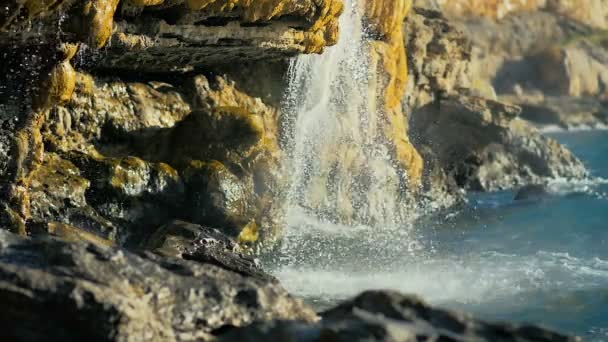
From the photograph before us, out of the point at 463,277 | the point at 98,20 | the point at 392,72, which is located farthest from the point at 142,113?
the point at 392,72

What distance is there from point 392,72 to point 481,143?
5.46m

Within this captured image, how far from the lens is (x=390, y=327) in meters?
5.11

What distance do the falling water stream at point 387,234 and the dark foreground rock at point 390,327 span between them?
7.97 metres

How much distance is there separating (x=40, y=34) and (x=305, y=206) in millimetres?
8385

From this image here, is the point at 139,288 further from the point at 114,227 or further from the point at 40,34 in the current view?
the point at 114,227

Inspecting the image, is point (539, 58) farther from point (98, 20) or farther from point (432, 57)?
point (98, 20)

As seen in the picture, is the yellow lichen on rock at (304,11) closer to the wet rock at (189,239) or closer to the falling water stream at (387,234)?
the falling water stream at (387,234)

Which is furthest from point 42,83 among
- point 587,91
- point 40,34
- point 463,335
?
point 587,91

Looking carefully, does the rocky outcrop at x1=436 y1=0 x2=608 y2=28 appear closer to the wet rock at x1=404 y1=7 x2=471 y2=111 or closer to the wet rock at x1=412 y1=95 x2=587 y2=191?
the wet rock at x1=404 y1=7 x2=471 y2=111

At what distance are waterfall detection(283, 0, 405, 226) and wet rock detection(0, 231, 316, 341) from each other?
12.5 meters

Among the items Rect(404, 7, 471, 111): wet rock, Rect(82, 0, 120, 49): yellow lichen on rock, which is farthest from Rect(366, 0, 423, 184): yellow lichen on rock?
Rect(82, 0, 120, 49): yellow lichen on rock

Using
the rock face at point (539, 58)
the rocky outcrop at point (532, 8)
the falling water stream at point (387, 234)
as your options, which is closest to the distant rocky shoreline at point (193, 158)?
the falling water stream at point (387, 234)

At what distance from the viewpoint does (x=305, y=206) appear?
19656 mm

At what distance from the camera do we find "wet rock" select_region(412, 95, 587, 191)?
26.3 m
